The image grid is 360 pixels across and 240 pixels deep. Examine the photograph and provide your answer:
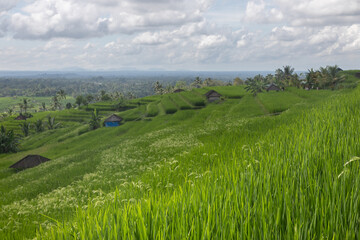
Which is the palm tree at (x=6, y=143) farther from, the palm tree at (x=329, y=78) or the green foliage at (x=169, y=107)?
the palm tree at (x=329, y=78)

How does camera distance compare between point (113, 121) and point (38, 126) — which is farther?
point (38, 126)

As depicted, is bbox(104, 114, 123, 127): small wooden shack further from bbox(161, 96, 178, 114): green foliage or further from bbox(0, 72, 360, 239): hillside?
bbox(161, 96, 178, 114): green foliage

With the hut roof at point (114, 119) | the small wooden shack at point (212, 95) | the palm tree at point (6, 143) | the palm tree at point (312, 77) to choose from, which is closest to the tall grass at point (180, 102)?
the small wooden shack at point (212, 95)

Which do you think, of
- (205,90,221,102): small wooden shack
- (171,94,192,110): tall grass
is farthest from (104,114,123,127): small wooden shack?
(205,90,221,102): small wooden shack

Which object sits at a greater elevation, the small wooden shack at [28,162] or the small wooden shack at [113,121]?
the small wooden shack at [113,121]

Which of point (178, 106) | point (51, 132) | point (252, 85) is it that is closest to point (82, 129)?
point (51, 132)

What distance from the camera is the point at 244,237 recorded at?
240cm

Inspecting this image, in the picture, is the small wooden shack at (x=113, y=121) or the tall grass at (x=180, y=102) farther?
the small wooden shack at (x=113, y=121)

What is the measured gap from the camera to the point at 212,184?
3863 mm

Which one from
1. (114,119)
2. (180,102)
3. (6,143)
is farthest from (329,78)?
(6,143)

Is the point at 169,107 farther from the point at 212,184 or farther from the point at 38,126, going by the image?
the point at 212,184

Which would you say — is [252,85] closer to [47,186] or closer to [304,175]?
[47,186]

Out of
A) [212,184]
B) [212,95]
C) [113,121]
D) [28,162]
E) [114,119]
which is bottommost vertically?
[28,162]

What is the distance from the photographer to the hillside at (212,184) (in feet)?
8.84
